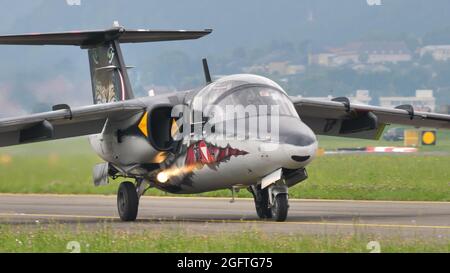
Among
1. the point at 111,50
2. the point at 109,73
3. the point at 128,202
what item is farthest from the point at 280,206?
the point at 111,50

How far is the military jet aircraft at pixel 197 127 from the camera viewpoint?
63.8 ft

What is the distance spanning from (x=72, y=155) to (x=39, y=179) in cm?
190

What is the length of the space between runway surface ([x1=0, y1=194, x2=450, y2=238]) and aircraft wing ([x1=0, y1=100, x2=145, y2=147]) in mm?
1708

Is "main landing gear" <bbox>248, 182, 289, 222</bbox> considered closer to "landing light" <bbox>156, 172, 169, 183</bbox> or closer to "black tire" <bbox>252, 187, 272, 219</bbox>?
"black tire" <bbox>252, 187, 272, 219</bbox>

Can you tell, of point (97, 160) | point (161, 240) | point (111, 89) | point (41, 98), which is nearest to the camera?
point (161, 240)

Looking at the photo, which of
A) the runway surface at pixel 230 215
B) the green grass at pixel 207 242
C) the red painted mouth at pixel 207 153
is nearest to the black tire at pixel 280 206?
the runway surface at pixel 230 215

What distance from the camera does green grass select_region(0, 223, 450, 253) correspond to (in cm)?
1455

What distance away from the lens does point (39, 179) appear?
34.2m

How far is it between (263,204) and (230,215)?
2.28m

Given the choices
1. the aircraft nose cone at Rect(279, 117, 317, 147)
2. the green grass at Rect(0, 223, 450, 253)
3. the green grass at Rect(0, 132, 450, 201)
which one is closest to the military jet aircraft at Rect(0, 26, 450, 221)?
the aircraft nose cone at Rect(279, 117, 317, 147)

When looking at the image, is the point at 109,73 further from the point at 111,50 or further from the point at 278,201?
the point at 278,201

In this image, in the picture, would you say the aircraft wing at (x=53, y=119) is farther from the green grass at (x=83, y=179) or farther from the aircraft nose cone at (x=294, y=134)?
the green grass at (x=83, y=179)

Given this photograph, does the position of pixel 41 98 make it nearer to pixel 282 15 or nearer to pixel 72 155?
pixel 72 155

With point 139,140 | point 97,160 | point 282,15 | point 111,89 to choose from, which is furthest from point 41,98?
point 282,15
